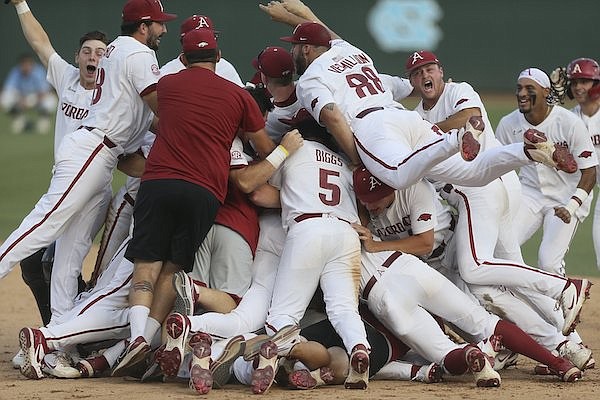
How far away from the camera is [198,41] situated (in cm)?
700

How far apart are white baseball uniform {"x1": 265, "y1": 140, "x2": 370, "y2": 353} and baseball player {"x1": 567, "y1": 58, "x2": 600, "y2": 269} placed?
3906 millimetres

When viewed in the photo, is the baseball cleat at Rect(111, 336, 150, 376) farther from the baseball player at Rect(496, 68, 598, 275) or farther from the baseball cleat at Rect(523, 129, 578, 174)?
the baseball player at Rect(496, 68, 598, 275)

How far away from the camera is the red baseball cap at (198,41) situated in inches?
276

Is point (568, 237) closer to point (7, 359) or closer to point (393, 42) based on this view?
point (7, 359)

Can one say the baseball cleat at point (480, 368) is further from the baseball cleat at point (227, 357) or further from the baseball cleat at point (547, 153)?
the baseball cleat at point (227, 357)

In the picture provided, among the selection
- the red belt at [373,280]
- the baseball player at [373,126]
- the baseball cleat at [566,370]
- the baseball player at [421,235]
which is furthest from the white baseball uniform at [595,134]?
the red belt at [373,280]

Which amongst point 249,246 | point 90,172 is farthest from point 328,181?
point 90,172

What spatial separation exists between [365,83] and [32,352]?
2.92 metres

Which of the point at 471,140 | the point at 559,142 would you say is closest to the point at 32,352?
the point at 471,140

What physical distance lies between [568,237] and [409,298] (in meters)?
3.03

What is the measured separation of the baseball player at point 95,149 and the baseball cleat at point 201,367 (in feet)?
5.57

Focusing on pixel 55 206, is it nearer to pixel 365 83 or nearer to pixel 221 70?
pixel 221 70

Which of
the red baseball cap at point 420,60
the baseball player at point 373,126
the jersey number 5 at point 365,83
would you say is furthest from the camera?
the red baseball cap at point 420,60

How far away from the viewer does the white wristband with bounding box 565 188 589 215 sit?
9172mm
